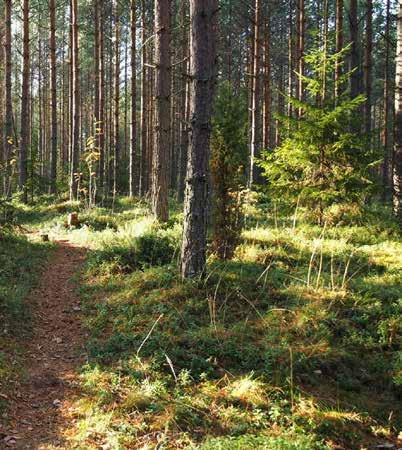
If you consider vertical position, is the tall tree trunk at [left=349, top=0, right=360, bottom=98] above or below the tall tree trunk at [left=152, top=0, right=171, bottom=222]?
above

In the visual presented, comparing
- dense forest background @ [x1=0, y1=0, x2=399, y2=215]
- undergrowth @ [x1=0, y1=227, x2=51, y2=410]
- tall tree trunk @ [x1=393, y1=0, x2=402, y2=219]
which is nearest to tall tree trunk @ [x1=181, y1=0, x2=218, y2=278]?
dense forest background @ [x1=0, y1=0, x2=399, y2=215]

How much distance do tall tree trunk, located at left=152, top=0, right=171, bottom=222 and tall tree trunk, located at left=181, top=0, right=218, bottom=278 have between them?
173 inches

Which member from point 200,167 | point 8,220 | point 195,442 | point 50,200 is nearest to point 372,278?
point 200,167

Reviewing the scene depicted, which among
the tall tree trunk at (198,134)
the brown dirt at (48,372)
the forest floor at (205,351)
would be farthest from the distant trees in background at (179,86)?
the brown dirt at (48,372)

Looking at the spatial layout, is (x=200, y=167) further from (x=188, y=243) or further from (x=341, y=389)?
(x=341, y=389)

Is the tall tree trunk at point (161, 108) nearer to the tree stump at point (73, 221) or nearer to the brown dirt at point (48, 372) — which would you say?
the tree stump at point (73, 221)

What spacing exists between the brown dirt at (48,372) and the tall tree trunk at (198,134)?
6.63 ft

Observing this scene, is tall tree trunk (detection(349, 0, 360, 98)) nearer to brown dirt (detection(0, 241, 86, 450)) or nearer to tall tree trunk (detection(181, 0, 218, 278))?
tall tree trunk (detection(181, 0, 218, 278))

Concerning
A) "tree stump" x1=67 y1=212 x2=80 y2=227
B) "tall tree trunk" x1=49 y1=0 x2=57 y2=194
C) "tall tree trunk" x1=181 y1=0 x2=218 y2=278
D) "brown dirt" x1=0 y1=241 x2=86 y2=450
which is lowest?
"brown dirt" x1=0 y1=241 x2=86 y2=450

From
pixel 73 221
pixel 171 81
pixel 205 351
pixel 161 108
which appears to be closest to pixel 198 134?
pixel 205 351

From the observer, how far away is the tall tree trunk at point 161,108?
441 inches

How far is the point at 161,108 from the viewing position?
1140 centimetres

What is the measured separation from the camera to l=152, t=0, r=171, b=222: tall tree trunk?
441 inches

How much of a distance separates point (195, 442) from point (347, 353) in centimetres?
235
